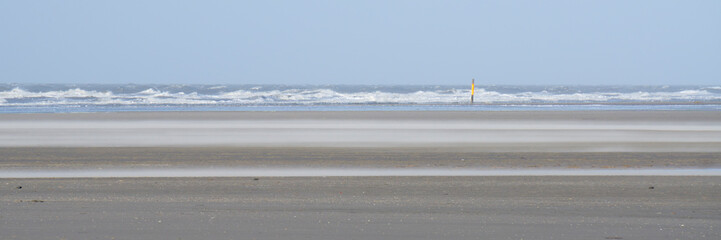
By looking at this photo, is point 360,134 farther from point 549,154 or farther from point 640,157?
point 640,157

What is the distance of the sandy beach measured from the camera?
531 centimetres

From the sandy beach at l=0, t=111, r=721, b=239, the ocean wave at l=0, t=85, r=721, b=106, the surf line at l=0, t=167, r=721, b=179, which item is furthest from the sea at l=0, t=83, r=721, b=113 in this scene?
the surf line at l=0, t=167, r=721, b=179
